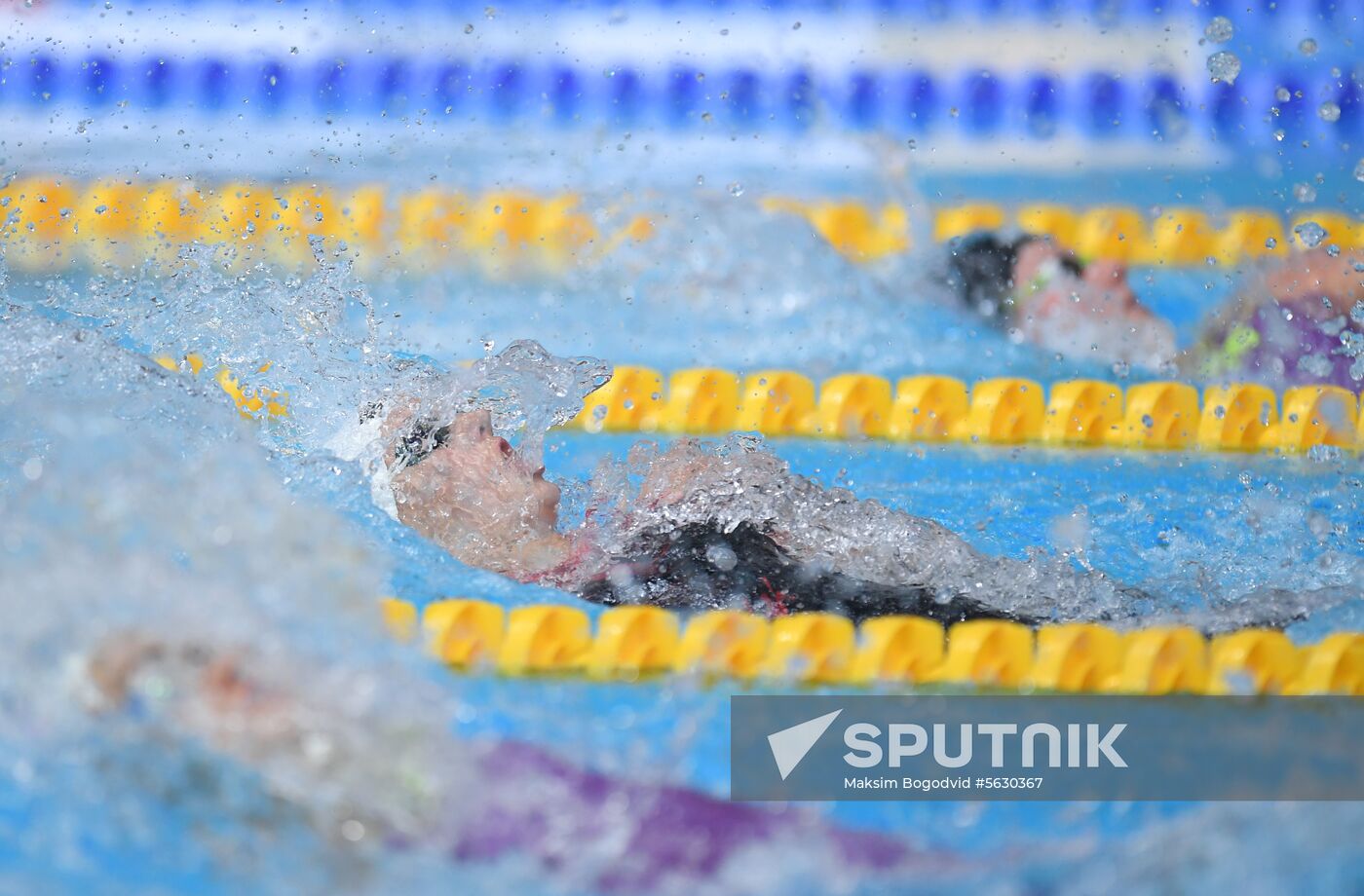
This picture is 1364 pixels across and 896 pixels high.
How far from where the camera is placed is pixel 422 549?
6.53ft

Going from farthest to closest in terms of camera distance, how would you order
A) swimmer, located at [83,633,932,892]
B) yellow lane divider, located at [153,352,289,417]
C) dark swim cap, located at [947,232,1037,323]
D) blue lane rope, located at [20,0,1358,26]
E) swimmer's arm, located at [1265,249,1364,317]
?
blue lane rope, located at [20,0,1358,26] → dark swim cap, located at [947,232,1037,323] → swimmer's arm, located at [1265,249,1364,317] → yellow lane divider, located at [153,352,289,417] → swimmer, located at [83,633,932,892]

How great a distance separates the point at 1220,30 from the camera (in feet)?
13.4

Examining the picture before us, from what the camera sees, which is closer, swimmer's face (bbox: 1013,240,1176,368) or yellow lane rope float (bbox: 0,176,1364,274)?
swimmer's face (bbox: 1013,240,1176,368)

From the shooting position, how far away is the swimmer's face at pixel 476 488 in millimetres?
1947

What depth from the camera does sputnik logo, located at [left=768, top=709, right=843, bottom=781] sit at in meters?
1.57

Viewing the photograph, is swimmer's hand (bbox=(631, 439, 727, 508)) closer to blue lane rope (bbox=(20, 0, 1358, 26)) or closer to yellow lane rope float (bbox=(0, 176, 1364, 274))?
yellow lane rope float (bbox=(0, 176, 1364, 274))

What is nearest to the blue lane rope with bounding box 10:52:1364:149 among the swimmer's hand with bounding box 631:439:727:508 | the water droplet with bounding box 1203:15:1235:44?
the water droplet with bounding box 1203:15:1235:44

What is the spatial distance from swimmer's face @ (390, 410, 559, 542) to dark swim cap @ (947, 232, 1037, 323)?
1719 mm

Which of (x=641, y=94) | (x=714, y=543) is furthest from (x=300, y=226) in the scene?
(x=714, y=543)

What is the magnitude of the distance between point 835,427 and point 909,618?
1.05 m

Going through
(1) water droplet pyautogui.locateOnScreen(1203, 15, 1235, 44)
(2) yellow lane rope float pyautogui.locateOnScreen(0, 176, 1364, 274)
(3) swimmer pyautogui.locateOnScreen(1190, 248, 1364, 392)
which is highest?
(1) water droplet pyautogui.locateOnScreen(1203, 15, 1235, 44)

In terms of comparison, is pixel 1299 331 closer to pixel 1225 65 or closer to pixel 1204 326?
pixel 1204 326

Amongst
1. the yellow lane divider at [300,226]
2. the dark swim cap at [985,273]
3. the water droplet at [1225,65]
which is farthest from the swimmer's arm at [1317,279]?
the yellow lane divider at [300,226]

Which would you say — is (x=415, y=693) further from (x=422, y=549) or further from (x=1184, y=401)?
(x=1184, y=401)
